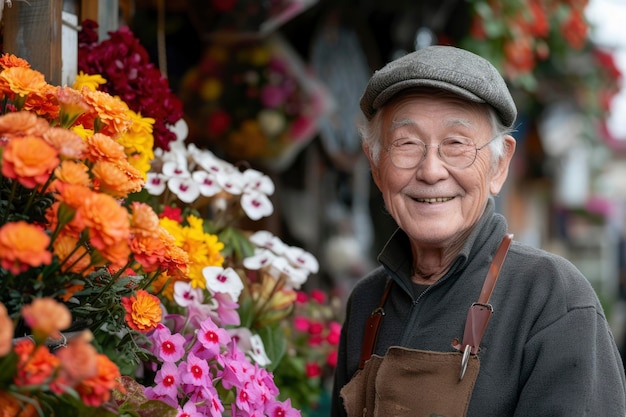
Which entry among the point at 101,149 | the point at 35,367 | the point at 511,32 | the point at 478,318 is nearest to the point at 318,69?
the point at 511,32

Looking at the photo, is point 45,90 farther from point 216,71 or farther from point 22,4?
point 216,71

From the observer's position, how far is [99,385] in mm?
1102

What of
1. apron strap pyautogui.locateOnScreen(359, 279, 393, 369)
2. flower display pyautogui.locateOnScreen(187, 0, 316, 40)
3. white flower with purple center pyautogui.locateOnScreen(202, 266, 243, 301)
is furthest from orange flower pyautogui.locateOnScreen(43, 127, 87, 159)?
flower display pyautogui.locateOnScreen(187, 0, 316, 40)

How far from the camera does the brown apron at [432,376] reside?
1.62 meters

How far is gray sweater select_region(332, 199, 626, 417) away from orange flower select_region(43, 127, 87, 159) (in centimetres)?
85

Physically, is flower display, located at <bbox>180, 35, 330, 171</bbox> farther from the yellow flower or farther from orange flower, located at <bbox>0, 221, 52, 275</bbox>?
orange flower, located at <bbox>0, 221, 52, 275</bbox>

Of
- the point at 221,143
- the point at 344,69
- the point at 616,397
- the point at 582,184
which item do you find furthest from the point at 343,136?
the point at 582,184

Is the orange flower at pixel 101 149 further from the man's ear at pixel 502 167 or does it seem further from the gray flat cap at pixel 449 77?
the man's ear at pixel 502 167

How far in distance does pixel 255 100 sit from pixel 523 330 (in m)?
2.56

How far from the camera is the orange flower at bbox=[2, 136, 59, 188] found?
3.65 feet

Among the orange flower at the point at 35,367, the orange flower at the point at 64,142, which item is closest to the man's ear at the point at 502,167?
the orange flower at the point at 64,142

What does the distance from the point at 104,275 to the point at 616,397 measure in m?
0.97

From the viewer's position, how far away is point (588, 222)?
11.1 metres

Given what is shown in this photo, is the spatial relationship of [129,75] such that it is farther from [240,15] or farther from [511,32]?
[511,32]
